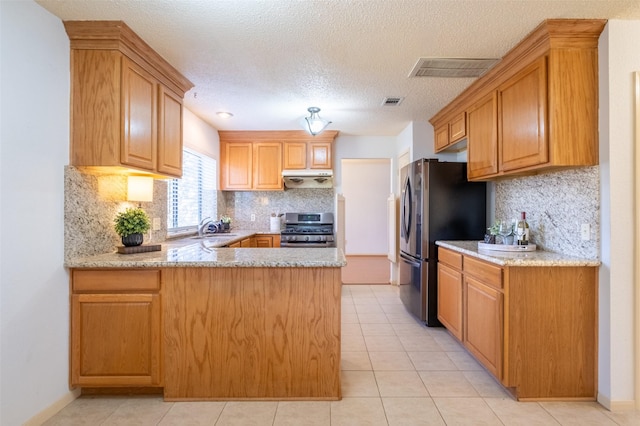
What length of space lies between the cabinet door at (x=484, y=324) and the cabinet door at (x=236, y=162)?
11.3 feet

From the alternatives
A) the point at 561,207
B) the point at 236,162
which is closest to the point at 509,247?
the point at 561,207

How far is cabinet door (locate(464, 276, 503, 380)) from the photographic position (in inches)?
88.1

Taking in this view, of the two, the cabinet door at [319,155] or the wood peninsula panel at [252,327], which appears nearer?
the wood peninsula panel at [252,327]

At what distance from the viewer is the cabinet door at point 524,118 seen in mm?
2229

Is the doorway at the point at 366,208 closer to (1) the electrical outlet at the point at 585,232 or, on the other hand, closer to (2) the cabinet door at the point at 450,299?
(2) the cabinet door at the point at 450,299

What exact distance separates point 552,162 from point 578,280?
0.76 meters

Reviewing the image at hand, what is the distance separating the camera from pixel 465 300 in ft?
9.11

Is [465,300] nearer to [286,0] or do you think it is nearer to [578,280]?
[578,280]

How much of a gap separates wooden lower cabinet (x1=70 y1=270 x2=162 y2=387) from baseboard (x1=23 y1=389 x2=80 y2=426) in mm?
92

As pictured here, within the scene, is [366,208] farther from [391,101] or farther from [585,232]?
[585,232]

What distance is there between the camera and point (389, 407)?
2102 mm

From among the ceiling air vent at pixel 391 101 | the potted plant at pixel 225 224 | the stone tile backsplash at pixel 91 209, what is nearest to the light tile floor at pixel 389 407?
the stone tile backsplash at pixel 91 209

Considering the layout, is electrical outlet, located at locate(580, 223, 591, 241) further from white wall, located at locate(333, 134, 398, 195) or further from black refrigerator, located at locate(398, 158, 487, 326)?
white wall, located at locate(333, 134, 398, 195)

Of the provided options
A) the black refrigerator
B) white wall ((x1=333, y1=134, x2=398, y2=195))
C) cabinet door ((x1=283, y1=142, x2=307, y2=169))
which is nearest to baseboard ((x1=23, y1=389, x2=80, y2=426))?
the black refrigerator
